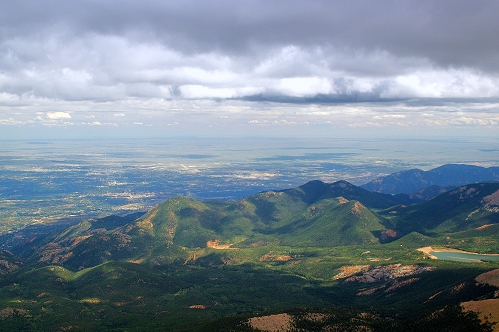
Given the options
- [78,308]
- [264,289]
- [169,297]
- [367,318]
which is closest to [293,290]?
[264,289]

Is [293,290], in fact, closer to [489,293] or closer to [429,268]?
[429,268]

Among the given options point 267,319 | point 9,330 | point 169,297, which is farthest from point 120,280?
point 267,319

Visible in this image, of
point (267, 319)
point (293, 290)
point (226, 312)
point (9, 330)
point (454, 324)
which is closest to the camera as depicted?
point (454, 324)

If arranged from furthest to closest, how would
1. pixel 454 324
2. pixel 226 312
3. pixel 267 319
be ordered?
pixel 226 312 → pixel 267 319 → pixel 454 324

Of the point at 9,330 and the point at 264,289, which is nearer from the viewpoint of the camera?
the point at 9,330

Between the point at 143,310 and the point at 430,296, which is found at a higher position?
the point at 430,296

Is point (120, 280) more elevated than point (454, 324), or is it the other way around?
point (454, 324)

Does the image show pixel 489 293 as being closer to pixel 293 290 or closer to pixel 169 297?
pixel 293 290

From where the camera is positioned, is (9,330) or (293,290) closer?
(9,330)

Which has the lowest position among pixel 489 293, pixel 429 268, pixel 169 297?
A: pixel 169 297
